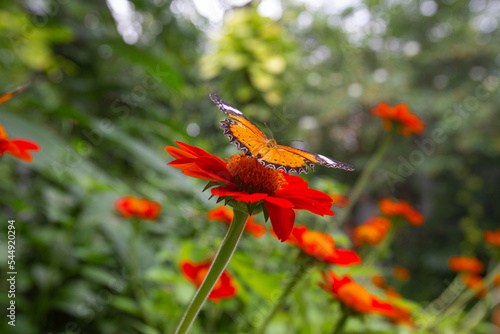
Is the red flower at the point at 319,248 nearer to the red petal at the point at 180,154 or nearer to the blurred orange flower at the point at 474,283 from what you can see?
the red petal at the point at 180,154

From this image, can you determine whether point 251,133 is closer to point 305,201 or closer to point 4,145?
point 305,201

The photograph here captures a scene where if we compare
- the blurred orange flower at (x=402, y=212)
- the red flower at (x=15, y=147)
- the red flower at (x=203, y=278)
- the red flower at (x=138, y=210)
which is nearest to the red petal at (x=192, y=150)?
the red flower at (x=15, y=147)

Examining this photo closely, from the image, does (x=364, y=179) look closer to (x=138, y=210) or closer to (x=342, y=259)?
(x=342, y=259)

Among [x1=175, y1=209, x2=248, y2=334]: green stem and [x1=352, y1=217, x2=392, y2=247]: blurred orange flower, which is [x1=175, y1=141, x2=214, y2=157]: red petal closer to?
A: [x1=175, y1=209, x2=248, y2=334]: green stem

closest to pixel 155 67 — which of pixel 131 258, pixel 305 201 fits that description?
pixel 131 258

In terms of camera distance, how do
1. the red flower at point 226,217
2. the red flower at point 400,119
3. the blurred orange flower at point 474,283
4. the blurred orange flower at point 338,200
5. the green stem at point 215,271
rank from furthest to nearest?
the blurred orange flower at point 474,283, the red flower at point 400,119, the blurred orange flower at point 338,200, the red flower at point 226,217, the green stem at point 215,271

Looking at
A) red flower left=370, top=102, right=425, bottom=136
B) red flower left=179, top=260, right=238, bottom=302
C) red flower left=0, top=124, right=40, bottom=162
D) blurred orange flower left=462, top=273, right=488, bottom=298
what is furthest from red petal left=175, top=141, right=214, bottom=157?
blurred orange flower left=462, top=273, right=488, bottom=298
